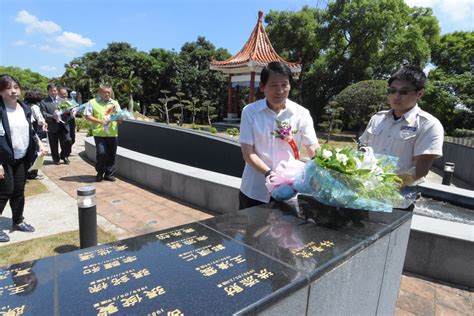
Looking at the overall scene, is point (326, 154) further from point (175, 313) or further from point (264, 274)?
point (175, 313)

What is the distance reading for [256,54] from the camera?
1808 centimetres

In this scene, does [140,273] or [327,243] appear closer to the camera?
[140,273]

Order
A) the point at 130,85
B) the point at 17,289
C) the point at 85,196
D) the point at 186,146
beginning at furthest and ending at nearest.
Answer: the point at 130,85 → the point at 186,146 → the point at 85,196 → the point at 17,289

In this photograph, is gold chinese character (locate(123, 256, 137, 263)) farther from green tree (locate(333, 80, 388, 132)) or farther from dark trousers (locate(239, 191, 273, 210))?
green tree (locate(333, 80, 388, 132))

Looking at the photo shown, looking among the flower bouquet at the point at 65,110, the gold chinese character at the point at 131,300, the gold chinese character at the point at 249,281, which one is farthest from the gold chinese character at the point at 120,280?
the flower bouquet at the point at 65,110

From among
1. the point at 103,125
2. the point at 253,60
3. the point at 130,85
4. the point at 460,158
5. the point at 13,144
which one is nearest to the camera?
the point at 13,144

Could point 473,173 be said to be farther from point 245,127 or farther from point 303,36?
point 303,36

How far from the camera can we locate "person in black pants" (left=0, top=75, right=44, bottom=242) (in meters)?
3.16

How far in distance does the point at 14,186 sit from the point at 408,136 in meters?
3.91

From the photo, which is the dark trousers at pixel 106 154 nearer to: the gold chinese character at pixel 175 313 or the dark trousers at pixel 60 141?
the dark trousers at pixel 60 141

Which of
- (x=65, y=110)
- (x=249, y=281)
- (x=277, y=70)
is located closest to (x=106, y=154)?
(x=65, y=110)

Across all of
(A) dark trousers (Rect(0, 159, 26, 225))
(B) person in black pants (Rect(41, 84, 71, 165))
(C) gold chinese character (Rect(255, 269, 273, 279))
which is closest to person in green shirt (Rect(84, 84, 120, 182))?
(B) person in black pants (Rect(41, 84, 71, 165))

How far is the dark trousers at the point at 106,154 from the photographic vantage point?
5.64m

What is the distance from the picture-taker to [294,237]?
1.58 metres
